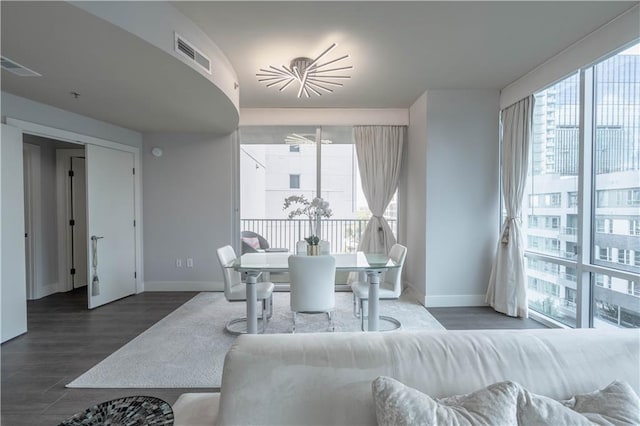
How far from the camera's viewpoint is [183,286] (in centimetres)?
472

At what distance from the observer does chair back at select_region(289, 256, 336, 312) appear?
9.00ft

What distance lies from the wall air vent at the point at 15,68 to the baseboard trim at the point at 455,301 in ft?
15.5

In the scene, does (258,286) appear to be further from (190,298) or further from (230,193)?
(230,193)

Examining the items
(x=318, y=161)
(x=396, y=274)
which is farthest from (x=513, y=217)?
(x=318, y=161)

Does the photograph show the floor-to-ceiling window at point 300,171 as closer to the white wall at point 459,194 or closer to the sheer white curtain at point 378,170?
the sheer white curtain at point 378,170

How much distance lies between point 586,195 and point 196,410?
356 centimetres

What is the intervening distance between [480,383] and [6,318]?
4118mm

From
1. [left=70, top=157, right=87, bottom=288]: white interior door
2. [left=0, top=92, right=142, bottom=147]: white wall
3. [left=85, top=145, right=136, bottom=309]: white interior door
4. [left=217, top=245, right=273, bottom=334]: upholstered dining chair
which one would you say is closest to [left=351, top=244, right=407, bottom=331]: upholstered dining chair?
[left=217, top=245, right=273, bottom=334]: upholstered dining chair

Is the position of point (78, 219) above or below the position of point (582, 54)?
below

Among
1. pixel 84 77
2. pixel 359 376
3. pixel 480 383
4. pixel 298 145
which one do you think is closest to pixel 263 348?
pixel 359 376

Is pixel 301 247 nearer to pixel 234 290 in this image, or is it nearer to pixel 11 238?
pixel 234 290

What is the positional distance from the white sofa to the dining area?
5.18ft

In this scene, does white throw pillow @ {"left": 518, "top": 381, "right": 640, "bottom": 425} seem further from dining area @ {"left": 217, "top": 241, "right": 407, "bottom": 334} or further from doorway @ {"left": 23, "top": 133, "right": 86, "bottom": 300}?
doorway @ {"left": 23, "top": 133, "right": 86, "bottom": 300}

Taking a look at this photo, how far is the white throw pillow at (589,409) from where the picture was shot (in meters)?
0.88
